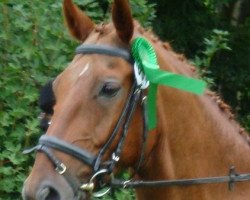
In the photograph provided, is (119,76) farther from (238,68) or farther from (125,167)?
(238,68)

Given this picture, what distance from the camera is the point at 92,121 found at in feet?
12.0

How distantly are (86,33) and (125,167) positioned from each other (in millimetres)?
695

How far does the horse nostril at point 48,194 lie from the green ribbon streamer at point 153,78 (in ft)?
1.79

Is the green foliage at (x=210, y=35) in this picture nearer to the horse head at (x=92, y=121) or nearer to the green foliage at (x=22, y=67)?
the green foliage at (x=22, y=67)

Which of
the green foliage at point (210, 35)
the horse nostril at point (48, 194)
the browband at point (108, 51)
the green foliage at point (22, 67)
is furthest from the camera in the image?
the green foliage at point (210, 35)

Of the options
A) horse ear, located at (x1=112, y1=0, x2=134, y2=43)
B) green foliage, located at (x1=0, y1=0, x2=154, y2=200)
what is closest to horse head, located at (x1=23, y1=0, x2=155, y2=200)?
horse ear, located at (x1=112, y1=0, x2=134, y2=43)

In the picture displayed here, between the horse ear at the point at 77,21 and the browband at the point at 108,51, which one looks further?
the horse ear at the point at 77,21

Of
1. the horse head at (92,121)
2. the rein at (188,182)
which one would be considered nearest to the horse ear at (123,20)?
the horse head at (92,121)

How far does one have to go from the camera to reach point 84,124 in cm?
363

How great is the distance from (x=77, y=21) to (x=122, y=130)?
0.67 meters

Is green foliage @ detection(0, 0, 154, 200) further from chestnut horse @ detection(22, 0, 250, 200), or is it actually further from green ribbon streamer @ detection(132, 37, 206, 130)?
green ribbon streamer @ detection(132, 37, 206, 130)

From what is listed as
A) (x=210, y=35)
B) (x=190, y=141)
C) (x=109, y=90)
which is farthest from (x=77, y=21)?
(x=210, y=35)

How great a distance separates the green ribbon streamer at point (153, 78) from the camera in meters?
3.79

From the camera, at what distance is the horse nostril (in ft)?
11.5
